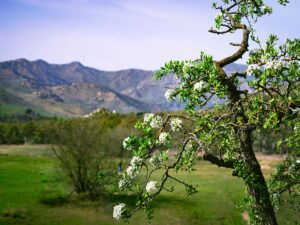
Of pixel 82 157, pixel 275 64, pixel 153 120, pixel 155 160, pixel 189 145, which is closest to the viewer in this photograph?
pixel 275 64

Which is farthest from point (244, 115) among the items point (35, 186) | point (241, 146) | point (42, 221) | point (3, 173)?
point (3, 173)

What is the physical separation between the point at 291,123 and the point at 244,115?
1203 mm

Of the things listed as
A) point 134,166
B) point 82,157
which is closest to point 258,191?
point 134,166

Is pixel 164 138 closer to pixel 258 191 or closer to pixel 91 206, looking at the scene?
pixel 258 191

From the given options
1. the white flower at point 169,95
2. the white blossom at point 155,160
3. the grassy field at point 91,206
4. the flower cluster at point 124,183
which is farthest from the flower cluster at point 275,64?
the grassy field at point 91,206

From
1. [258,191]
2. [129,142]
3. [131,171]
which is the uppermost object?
[129,142]

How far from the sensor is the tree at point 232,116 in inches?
384

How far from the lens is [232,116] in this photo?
465 inches

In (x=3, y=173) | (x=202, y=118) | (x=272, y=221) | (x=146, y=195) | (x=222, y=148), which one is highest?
(x=202, y=118)

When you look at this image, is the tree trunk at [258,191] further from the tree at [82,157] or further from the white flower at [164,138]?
the tree at [82,157]

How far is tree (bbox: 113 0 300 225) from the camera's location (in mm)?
9742

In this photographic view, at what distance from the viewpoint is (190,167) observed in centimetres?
1121

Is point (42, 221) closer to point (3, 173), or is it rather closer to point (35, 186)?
point (35, 186)

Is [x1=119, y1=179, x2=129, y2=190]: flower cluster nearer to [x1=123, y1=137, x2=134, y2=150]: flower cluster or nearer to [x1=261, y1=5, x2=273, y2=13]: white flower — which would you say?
[x1=123, y1=137, x2=134, y2=150]: flower cluster
